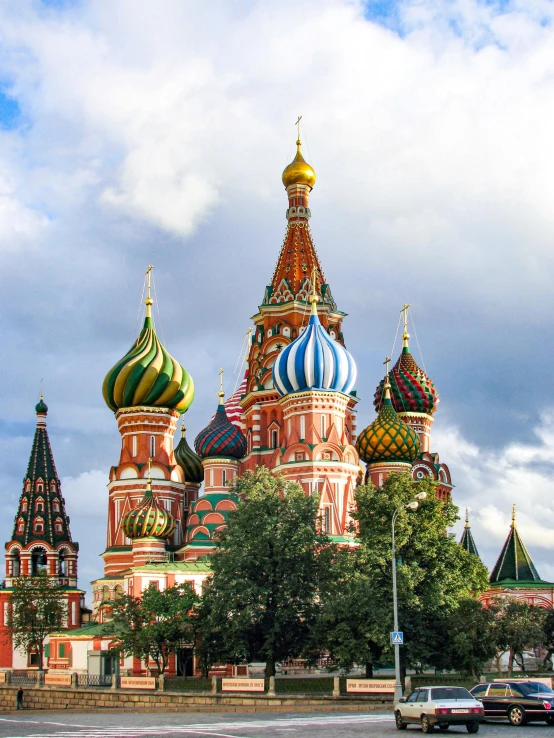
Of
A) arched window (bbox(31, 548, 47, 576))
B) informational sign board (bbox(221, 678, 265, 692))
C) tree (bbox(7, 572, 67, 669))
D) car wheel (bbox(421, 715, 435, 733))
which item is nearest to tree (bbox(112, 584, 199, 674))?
informational sign board (bbox(221, 678, 265, 692))

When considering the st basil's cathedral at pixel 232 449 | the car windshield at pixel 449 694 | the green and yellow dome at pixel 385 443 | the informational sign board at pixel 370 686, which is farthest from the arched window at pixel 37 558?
the car windshield at pixel 449 694

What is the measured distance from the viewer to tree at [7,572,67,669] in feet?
194

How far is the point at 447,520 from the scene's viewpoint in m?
40.0

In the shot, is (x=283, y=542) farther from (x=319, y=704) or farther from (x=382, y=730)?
(x=382, y=730)

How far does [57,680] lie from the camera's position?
140 ft

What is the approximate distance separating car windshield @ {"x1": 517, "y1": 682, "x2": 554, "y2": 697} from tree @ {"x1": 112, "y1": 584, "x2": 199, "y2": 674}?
1811 centimetres

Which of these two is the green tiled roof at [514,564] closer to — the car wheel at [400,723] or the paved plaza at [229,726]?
the paved plaza at [229,726]

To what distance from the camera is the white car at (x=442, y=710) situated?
22203mm

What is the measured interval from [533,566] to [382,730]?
39.9 metres

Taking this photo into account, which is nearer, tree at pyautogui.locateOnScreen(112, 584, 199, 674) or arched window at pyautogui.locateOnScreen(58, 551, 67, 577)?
tree at pyautogui.locateOnScreen(112, 584, 199, 674)

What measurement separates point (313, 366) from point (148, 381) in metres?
11.3

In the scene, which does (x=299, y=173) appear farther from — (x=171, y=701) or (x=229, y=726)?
(x=229, y=726)

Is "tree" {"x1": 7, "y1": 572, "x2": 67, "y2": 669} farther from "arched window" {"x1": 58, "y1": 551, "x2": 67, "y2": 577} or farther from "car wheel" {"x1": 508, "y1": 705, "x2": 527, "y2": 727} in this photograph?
"car wheel" {"x1": 508, "y1": 705, "x2": 527, "y2": 727}

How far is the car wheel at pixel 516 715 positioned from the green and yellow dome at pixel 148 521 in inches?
1170
